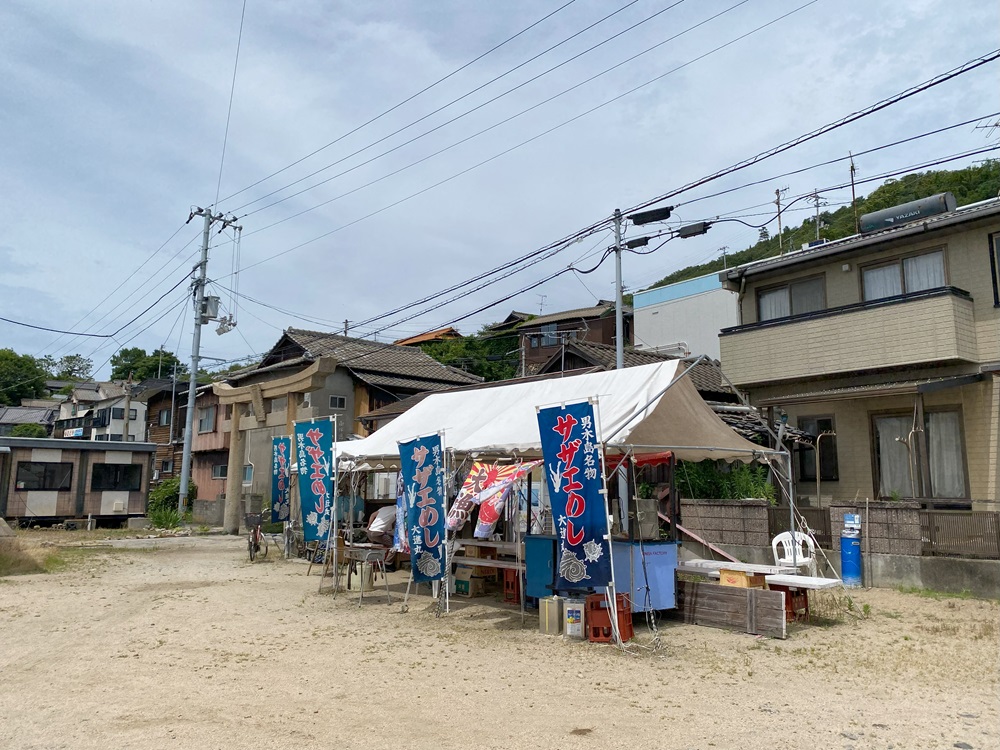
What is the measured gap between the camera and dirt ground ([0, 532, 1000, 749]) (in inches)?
206

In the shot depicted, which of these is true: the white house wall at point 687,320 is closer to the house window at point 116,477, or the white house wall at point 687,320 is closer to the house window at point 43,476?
the house window at point 116,477

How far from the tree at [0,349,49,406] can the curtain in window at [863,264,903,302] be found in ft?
204

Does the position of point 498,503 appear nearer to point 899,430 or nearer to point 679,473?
point 679,473

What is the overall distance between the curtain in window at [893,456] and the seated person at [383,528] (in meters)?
10.1

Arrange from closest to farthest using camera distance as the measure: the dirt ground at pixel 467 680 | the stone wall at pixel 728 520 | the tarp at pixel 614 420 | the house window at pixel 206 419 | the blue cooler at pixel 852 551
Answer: the dirt ground at pixel 467 680 → the tarp at pixel 614 420 → the blue cooler at pixel 852 551 → the stone wall at pixel 728 520 → the house window at pixel 206 419

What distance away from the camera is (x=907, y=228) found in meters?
14.7

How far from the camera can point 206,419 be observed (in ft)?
122

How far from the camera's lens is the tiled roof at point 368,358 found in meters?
30.2

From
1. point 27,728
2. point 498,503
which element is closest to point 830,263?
point 498,503

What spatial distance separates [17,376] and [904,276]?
6702 centimetres

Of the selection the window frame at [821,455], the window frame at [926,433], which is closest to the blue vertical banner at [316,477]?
the window frame at [821,455]

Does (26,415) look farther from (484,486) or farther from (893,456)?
(893,456)

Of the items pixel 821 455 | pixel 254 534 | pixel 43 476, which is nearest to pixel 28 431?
pixel 43 476

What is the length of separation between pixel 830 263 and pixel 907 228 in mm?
1941
